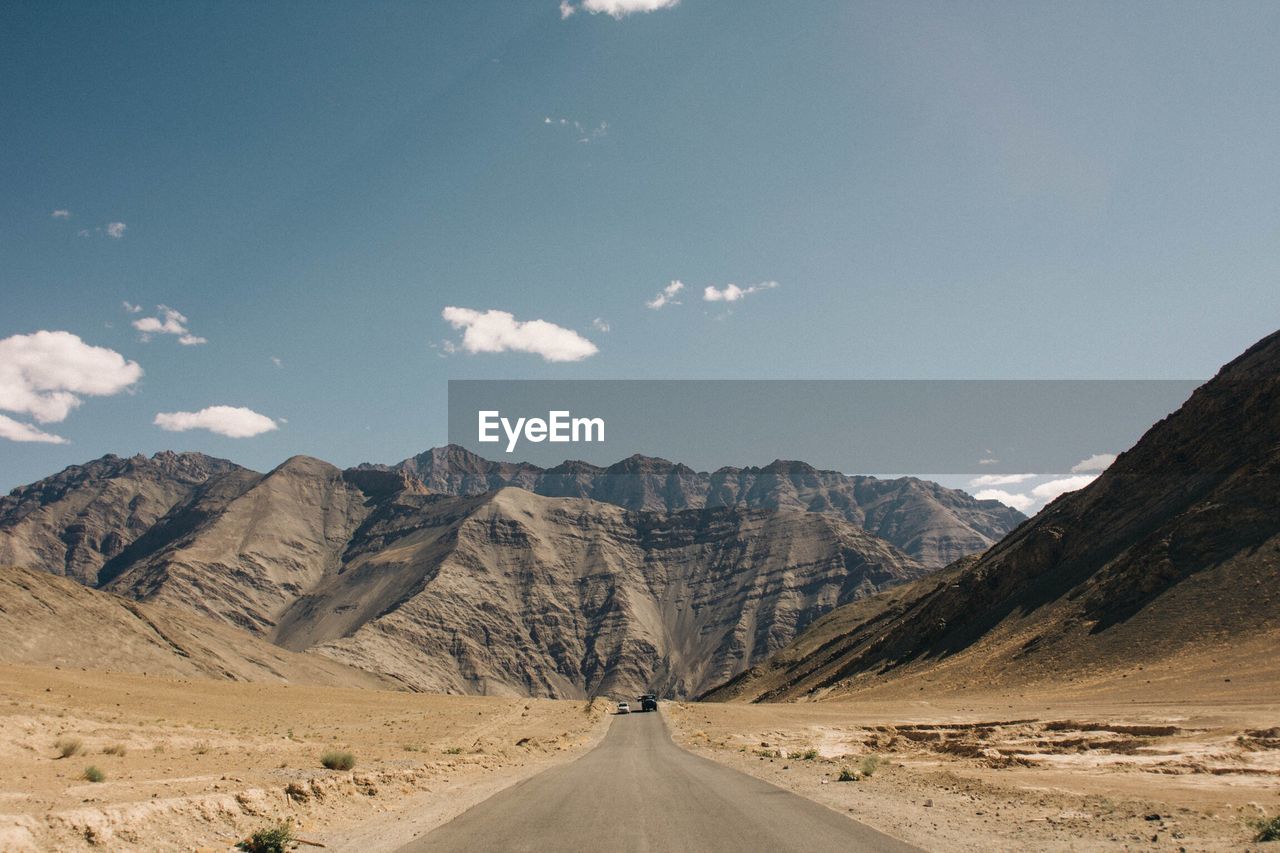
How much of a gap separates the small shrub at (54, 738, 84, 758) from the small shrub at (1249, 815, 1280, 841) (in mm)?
31217

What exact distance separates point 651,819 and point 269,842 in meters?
6.34

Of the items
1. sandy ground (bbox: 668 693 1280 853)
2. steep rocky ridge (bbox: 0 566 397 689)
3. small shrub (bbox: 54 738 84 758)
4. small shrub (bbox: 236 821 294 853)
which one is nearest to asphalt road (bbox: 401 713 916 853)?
sandy ground (bbox: 668 693 1280 853)

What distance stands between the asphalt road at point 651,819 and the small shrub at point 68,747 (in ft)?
52.0

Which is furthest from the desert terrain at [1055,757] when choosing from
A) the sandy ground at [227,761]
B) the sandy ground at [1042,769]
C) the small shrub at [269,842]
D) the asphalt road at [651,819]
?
the small shrub at [269,842]

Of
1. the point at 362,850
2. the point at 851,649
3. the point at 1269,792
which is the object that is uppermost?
the point at 362,850

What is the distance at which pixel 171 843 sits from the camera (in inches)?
479

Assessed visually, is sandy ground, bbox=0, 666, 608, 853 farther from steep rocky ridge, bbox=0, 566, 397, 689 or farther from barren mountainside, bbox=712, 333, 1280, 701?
steep rocky ridge, bbox=0, 566, 397, 689

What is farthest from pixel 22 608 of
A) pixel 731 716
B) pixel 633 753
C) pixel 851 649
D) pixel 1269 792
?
pixel 1269 792

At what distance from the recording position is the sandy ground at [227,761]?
41.8ft

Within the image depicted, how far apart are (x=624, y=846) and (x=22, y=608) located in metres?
110

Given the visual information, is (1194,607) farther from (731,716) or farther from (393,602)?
(393,602)

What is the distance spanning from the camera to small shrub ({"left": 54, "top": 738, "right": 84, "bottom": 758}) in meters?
24.7

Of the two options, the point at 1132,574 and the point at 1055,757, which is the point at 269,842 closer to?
the point at 1055,757

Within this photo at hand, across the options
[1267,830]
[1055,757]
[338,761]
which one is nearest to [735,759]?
[1055,757]
